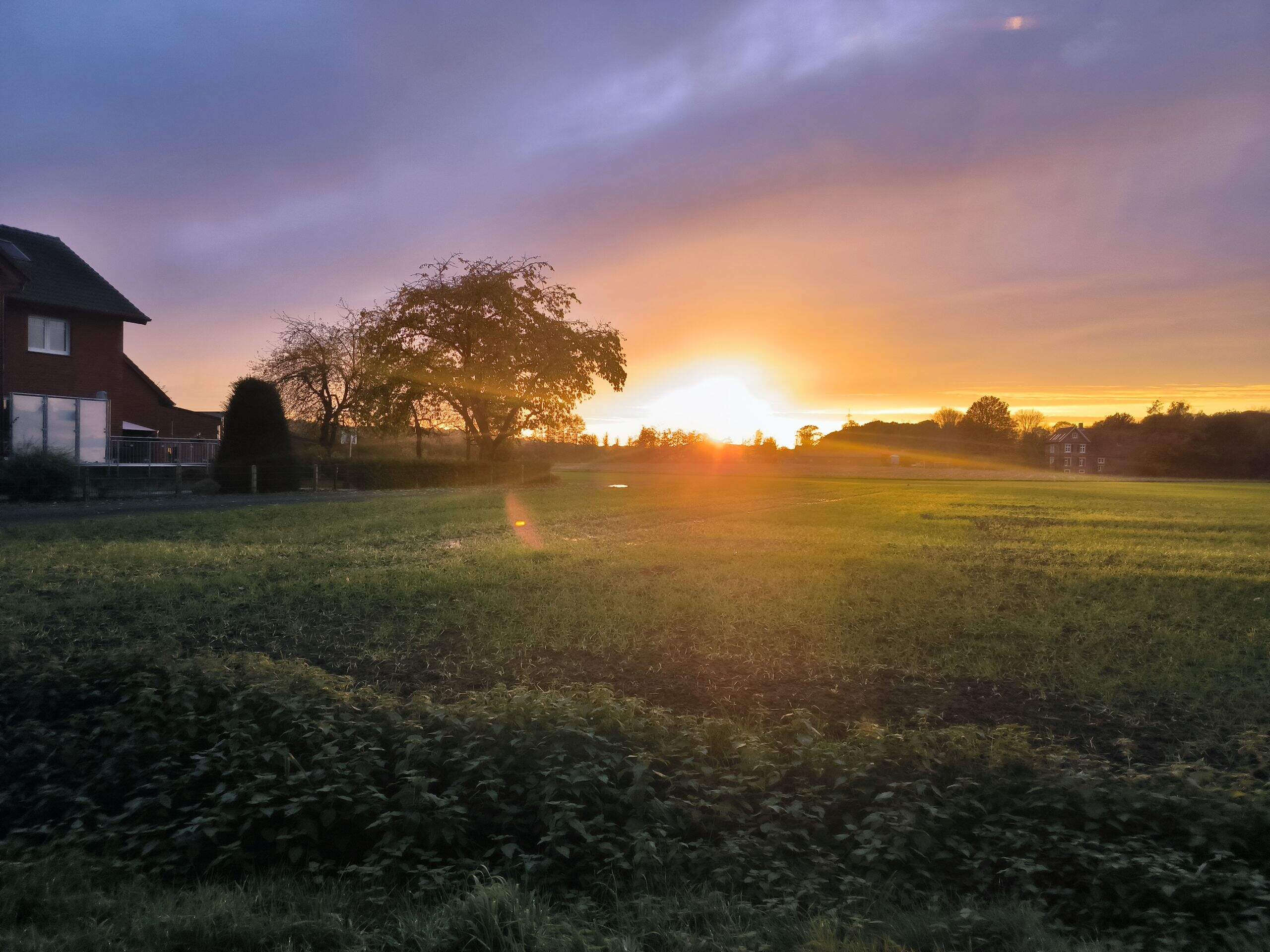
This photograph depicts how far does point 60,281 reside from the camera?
91.7 ft

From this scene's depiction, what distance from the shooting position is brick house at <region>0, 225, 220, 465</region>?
85.0 ft

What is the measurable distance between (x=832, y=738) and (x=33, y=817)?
4.63 meters

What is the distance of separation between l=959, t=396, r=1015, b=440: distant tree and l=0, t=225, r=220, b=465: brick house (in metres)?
108

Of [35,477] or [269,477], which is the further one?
[269,477]

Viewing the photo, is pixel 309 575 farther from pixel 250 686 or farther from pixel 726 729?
pixel 726 729

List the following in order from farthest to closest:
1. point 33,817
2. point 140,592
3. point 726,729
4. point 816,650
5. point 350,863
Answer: point 140,592 → point 816,650 → point 726,729 → point 33,817 → point 350,863

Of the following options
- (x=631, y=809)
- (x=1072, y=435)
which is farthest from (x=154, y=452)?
(x=1072, y=435)

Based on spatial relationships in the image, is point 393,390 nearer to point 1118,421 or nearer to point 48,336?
point 48,336

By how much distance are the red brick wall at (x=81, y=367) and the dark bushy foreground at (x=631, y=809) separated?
26957mm

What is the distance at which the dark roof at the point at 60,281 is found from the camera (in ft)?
87.5

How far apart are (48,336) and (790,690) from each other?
3058 centimetres

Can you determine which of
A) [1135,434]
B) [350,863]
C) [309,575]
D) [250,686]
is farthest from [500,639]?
[1135,434]

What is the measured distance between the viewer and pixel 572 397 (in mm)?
46344

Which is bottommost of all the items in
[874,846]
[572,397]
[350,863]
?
[350,863]
